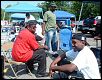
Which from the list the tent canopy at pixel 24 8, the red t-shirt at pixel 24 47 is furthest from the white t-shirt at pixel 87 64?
the tent canopy at pixel 24 8

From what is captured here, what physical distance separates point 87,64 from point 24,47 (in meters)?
2.40

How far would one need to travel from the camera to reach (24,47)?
21.0 feet

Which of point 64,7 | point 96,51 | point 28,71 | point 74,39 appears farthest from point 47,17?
point 64,7

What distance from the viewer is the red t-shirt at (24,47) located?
6.36 m

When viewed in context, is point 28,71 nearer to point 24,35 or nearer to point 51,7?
point 24,35

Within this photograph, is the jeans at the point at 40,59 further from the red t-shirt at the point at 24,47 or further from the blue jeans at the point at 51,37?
the blue jeans at the point at 51,37

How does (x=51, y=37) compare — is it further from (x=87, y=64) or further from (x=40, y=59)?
(x=87, y=64)

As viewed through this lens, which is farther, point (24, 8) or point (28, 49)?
point (24, 8)

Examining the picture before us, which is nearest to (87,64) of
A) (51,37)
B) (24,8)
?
(51,37)

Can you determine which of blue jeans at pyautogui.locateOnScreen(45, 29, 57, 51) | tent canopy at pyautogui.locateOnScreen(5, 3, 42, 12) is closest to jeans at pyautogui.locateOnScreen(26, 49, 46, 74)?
blue jeans at pyautogui.locateOnScreen(45, 29, 57, 51)

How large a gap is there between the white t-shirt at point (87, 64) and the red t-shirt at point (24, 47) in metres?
2.25

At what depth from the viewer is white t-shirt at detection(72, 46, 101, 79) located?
13.9 feet

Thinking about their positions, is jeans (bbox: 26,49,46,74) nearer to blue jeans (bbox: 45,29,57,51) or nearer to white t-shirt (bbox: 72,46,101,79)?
white t-shirt (bbox: 72,46,101,79)

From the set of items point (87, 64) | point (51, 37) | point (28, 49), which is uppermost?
point (87, 64)
